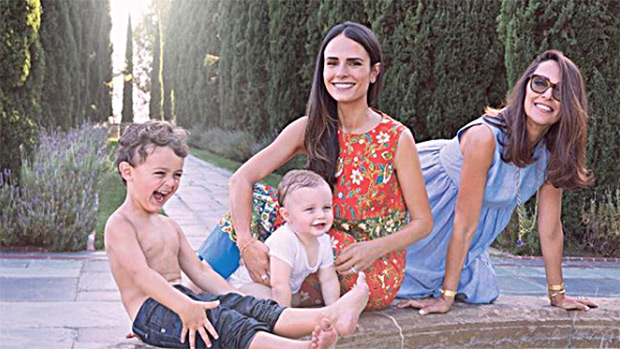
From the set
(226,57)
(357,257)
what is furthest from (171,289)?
(226,57)

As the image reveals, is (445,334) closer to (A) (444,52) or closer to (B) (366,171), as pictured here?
(B) (366,171)

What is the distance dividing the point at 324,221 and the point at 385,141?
0.42 meters

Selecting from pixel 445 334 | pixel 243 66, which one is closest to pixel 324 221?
pixel 445 334

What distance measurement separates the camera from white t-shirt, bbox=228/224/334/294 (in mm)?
2482

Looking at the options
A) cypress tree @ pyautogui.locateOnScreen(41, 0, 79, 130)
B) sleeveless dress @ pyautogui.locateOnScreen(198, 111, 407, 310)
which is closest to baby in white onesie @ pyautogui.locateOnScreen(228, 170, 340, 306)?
sleeveless dress @ pyautogui.locateOnScreen(198, 111, 407, 310)

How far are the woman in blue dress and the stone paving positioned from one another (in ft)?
0.38

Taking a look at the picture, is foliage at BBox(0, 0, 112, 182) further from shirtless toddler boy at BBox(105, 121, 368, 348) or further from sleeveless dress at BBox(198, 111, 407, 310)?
shirtless toddler boy at BBox(105, 121, 368, 348)

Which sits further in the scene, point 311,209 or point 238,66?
point 238,66

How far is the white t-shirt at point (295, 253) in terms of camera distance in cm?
248

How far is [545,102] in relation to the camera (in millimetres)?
2688

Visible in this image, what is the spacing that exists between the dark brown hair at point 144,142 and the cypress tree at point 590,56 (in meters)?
4.33

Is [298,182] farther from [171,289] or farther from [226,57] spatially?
[226,57]

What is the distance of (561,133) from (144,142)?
1.48 metres

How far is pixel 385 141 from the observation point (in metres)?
2.69
